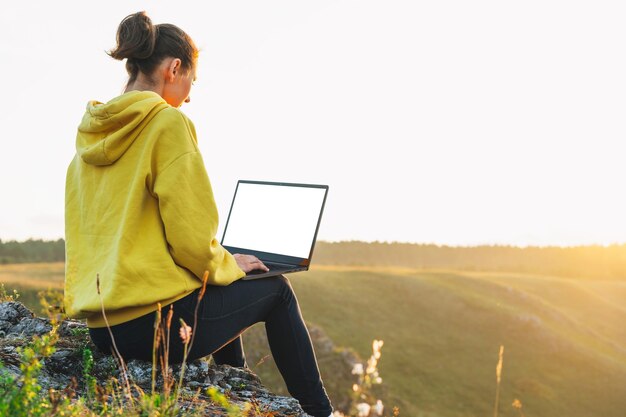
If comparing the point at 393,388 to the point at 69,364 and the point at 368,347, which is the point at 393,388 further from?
the point at 69,364

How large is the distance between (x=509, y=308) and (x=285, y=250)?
66.8ft

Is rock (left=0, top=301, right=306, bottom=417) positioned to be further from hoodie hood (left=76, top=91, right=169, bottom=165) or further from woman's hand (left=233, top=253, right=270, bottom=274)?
hoodie hood (left=76, top=91, right=169, bottom=165)

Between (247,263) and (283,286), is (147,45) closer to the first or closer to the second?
(247,263)

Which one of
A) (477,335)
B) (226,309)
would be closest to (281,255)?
(226,309)

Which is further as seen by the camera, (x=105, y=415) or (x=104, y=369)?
(x=104, y=369)

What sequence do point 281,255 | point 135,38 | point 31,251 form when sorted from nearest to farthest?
point 135,38 → point 281,255 → point 31,251

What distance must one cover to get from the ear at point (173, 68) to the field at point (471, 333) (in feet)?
43.9

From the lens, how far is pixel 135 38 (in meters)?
3.44

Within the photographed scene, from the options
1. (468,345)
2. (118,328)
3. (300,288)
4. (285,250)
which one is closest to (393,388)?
(468,345)

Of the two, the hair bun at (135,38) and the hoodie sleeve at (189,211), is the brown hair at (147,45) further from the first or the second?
the hoodie sleeve at (189,211)

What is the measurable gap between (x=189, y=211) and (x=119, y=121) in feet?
2.05

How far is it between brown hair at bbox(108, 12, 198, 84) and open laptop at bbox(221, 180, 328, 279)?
1.42m

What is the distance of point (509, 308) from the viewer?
2322 cm

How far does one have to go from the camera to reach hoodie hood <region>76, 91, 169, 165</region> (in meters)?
3.31
